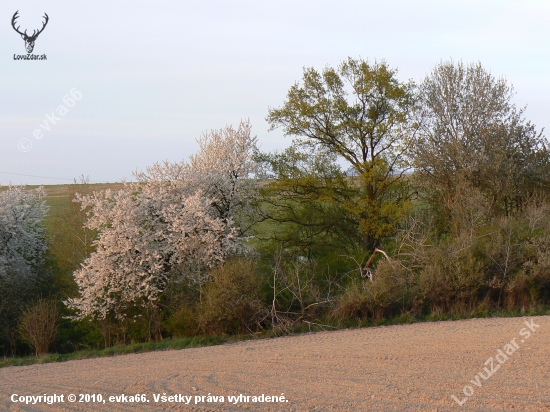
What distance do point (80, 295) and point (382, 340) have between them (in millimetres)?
12901

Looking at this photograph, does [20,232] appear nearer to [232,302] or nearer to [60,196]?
[232,302]

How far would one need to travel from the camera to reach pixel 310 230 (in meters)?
30.8

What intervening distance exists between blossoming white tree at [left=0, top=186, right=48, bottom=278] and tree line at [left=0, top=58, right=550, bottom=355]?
0.08m

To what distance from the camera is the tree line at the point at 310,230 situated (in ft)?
72.8

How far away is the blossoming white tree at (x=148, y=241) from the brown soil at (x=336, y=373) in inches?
150

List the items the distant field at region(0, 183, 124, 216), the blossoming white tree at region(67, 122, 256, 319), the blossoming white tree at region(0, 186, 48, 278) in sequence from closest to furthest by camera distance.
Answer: the blossoming white tree at region(67, 122, 256, 319), the blossoming white tree at region(0, 186, 48, 278), the distant field at region(0, 183, 124, 216)

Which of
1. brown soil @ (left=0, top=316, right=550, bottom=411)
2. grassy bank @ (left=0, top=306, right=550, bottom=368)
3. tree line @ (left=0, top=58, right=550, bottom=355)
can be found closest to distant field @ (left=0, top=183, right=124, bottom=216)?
tree line @ (left=0, top=58, right=550, bottom=355)

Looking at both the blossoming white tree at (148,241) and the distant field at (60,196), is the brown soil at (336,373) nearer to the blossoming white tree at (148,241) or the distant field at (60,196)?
the blossoming white tree at (148,241)

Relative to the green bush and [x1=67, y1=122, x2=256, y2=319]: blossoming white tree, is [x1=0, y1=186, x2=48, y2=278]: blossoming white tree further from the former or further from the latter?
the green bush

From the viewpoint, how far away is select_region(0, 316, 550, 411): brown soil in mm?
10328

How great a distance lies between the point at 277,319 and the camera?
21203mm

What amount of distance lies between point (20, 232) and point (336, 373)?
18.6 meters

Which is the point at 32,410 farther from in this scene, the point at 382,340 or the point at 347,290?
the point at 347,290

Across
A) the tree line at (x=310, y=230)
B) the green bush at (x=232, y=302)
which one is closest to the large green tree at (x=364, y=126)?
the tree line at (x=310, y=230)
